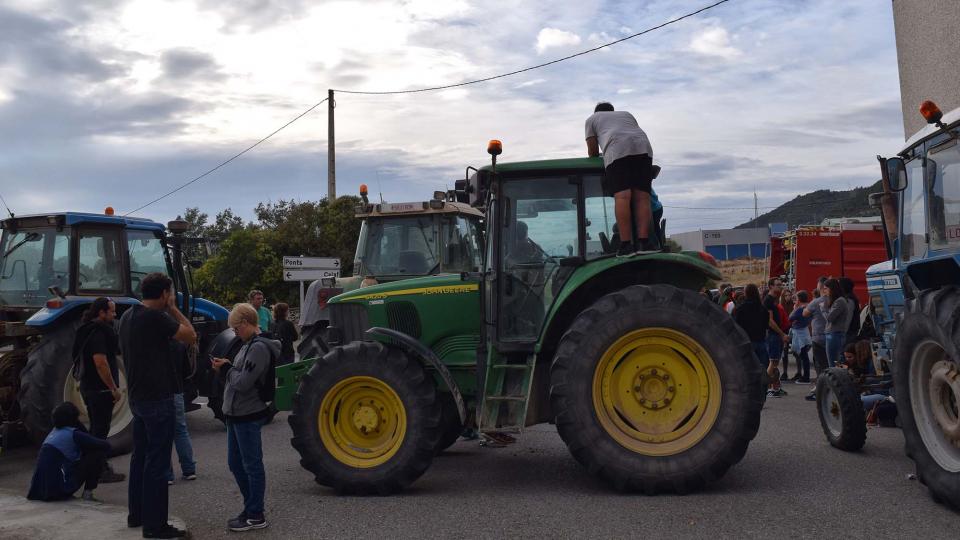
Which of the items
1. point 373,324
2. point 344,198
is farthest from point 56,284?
point 344,198

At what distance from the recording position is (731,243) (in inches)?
1640

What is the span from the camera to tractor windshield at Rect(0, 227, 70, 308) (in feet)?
33.7

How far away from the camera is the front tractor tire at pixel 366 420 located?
280 inches

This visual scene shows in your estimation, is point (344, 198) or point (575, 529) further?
point (344, 198)

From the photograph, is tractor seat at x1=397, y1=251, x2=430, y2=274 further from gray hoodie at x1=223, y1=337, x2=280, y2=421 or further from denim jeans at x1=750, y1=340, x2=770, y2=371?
gray hoodie at x1=223, y1=337, x2=280, y2=421

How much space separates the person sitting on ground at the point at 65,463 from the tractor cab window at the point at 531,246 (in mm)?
3452

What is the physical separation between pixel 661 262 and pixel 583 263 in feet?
2.03

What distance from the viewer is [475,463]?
853cm

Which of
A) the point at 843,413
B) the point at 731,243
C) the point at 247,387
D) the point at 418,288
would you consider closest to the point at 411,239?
the point at 418,288

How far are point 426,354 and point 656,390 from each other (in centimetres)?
181

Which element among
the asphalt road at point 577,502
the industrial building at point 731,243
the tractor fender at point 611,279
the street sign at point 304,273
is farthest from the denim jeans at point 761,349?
the industrial building at point 731,243

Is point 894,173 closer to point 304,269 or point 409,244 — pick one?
point 409,244

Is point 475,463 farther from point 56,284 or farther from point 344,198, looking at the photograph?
point 344,198

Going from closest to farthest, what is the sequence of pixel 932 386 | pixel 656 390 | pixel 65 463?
pixel 932 386, pixel 656 390, pixel 65 463
